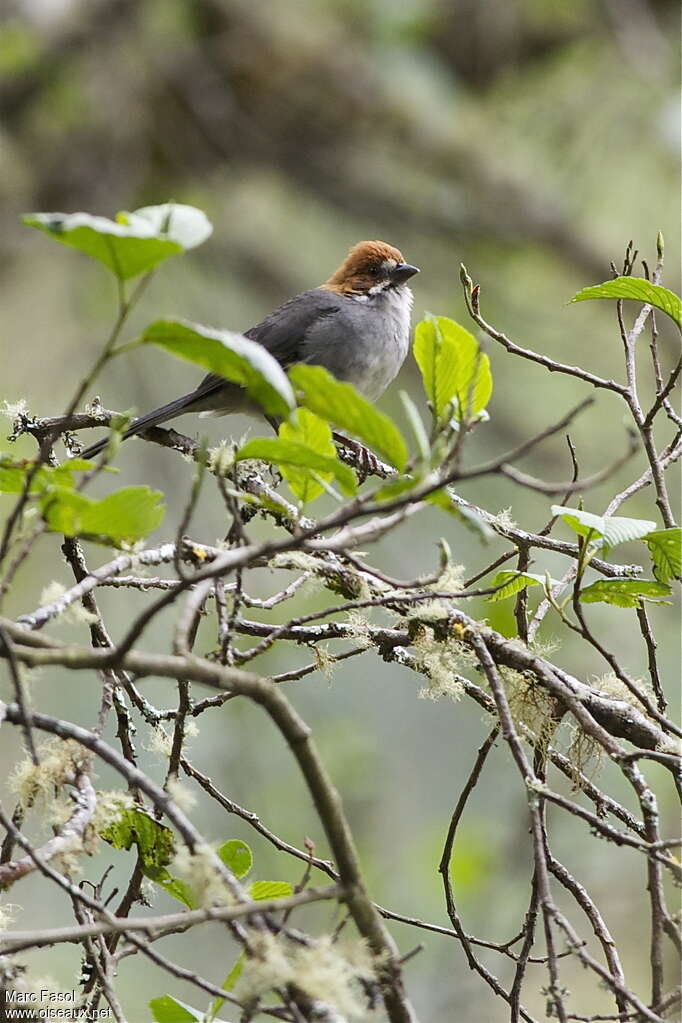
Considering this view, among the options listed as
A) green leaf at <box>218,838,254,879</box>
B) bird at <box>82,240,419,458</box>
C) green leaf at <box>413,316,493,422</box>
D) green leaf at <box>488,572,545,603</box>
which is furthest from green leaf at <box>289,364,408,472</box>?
bird at <box>82,240,419,458</box>

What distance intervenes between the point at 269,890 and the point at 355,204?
5.22 meters

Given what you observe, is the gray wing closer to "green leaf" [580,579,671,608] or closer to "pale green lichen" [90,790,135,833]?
"green leaf" [580,579,671,608]

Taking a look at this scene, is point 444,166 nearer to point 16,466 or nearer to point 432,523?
point 432,523

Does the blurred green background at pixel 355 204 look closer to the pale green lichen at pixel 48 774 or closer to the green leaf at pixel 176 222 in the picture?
the pale green lichen at pixel 48 774

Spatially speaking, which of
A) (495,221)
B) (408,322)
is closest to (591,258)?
(495,221)

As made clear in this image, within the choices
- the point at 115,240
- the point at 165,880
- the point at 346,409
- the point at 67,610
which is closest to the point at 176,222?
the point at 115,240

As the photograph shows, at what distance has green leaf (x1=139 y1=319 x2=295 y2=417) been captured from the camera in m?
1.05

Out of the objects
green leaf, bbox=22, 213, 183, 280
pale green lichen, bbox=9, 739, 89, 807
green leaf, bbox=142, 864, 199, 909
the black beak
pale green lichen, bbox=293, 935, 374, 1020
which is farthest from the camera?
the black beak

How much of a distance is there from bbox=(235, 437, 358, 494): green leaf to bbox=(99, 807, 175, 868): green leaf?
56 cm

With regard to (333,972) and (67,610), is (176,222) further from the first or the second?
(333,972)

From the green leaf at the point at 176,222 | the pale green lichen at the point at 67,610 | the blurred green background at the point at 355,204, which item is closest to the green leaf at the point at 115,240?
the green leaf at the point at 176,222

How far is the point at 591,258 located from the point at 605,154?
1.88ft

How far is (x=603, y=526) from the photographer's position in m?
1.44

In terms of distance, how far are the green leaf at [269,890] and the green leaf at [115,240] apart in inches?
32.9
